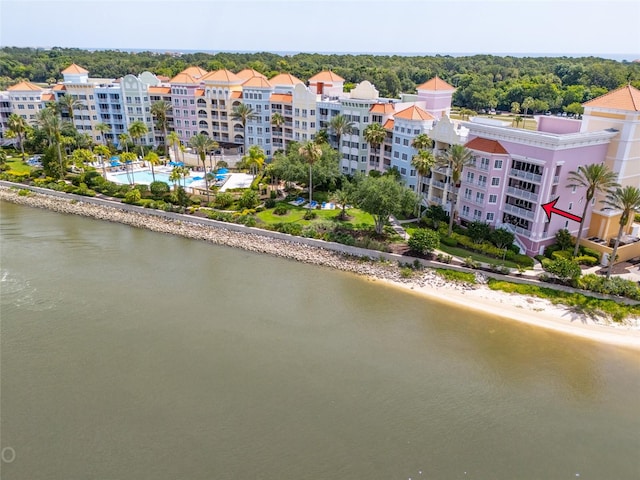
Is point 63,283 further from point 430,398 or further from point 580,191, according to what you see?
point 580,191

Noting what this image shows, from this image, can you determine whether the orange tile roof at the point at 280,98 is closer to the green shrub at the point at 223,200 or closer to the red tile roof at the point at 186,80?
the red tile roof at the point at 186,80

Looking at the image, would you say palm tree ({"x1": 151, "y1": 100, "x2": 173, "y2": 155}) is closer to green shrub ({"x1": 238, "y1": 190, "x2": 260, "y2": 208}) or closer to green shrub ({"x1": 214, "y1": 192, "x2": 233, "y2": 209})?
green shrub ({"x1": 214, "y1": 192, "x2": 233, "y2": 209})

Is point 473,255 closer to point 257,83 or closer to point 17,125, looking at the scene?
point 257,83

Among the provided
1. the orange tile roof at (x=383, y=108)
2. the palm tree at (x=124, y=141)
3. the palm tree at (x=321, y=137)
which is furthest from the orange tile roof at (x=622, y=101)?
the palm tree at (x=124, y=141)

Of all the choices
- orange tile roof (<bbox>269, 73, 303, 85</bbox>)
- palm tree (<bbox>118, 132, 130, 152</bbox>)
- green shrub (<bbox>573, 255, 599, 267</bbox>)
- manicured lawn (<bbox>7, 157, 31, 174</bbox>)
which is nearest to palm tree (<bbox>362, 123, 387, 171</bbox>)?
orange tile roof (<bbox>269, 73, 303, 85</bbox>)

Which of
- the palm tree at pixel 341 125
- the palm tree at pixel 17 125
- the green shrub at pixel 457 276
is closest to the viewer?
the green shrub at pixel 457 276
